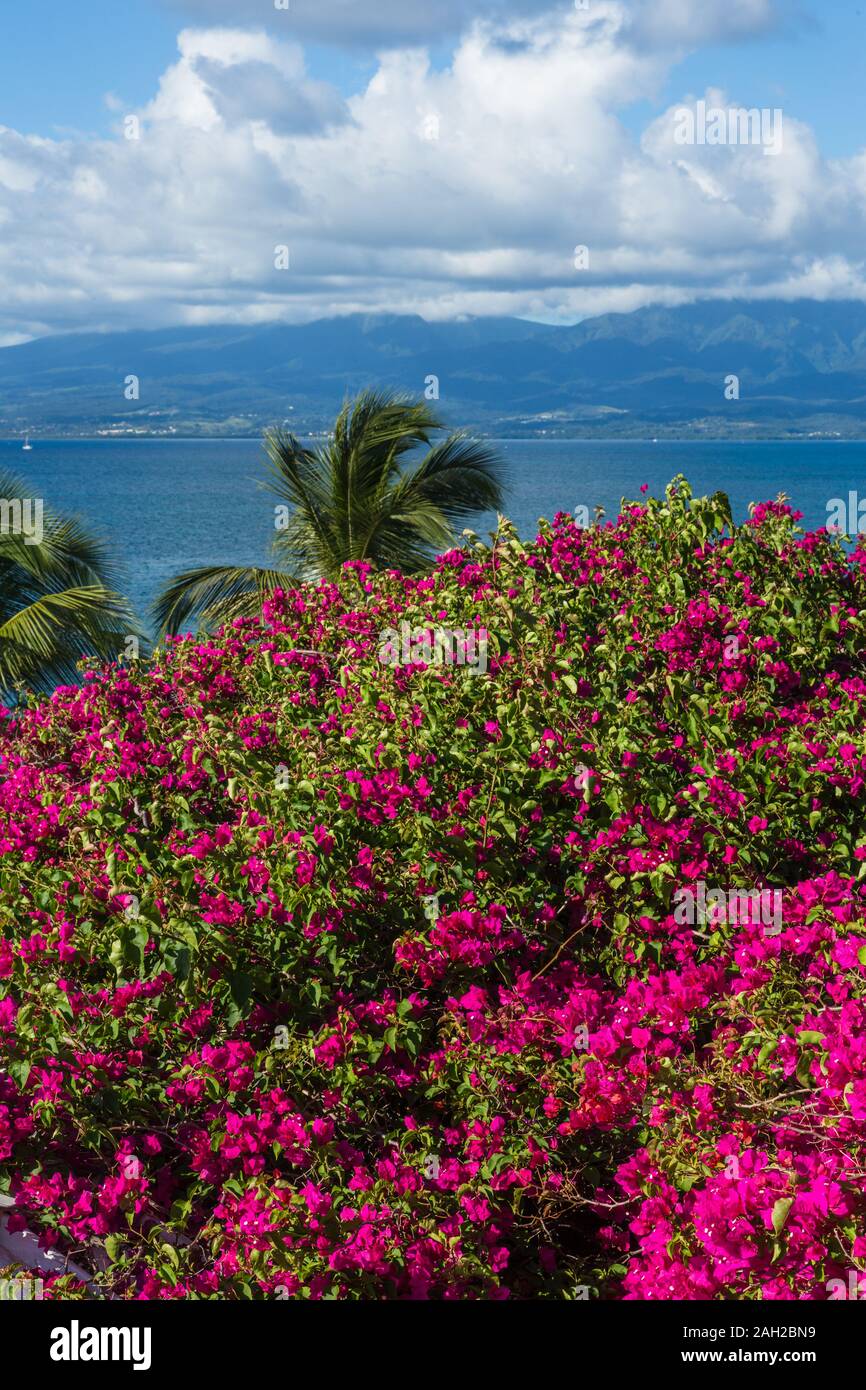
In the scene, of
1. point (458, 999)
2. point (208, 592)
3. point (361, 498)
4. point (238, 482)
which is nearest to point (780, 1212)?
point (458, 999)

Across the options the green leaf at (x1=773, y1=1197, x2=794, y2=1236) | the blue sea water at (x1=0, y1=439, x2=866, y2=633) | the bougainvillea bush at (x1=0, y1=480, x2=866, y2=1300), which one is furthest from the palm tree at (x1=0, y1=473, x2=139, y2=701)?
the green leaf at (x1=773, y1=1197, x2=794, y2=1236)

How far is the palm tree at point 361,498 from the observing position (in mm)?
14000

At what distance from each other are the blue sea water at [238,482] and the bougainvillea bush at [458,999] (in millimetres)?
9126

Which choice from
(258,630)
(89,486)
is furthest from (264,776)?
(89,486)

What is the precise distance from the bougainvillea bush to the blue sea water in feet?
29.9

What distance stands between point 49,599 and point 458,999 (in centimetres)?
826

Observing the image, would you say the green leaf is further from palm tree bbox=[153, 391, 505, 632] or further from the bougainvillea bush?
palm tree bbox=[153, 391, 505, 632]

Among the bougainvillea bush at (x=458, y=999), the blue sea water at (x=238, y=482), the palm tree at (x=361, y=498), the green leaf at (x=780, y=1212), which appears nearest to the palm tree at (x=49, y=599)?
the blue sea water at (x=238, y=482)

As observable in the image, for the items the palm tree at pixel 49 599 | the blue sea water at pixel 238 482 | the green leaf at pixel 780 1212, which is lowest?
the green leaf at pixel 780 1212

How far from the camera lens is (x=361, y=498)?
46.0ft

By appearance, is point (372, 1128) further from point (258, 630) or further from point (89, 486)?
point (89, 486)

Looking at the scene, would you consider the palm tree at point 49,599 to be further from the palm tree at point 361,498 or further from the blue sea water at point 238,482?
the palm tree at point 361,498

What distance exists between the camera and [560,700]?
5223mm

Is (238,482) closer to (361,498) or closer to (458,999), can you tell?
(361,498)
